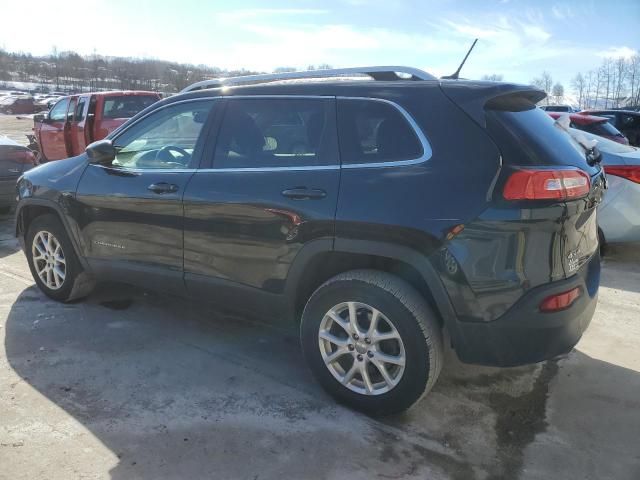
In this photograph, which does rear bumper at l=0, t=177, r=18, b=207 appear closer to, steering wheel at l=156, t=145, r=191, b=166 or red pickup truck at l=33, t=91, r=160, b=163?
red pickup truck at l=33, t=91, r=160, b=163

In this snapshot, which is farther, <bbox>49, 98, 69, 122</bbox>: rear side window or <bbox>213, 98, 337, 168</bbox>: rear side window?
<bbox>49, 98, 69, 122</bbox>: rear side window

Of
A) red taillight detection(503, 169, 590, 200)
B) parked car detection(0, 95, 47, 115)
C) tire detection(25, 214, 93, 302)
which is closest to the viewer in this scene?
red taillight detection(503, 169, 590, 200)

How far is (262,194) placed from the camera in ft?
10.3

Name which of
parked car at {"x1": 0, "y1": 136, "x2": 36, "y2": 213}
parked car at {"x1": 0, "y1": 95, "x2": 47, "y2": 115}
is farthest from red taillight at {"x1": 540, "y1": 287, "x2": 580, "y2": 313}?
parked car at {"x1": 0, "y1": 95, "x2": 47, "y2": 115}

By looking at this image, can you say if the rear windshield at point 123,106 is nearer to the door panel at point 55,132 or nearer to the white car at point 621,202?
Result: the door panel at point 55,132

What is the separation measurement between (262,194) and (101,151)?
1466mm

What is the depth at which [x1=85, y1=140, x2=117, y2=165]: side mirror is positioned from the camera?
3881mm

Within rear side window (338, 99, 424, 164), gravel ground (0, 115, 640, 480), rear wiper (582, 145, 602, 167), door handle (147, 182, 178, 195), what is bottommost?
gravel ground (0, 115, 640, 480)

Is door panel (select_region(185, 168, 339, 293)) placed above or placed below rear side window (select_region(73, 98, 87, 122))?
below

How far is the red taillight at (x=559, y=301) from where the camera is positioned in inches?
102

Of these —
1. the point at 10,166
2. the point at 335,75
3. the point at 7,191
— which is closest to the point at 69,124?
the point at 10,166

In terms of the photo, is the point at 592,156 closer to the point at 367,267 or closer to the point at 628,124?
the point at 367,267

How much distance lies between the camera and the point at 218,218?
3344 millimetres

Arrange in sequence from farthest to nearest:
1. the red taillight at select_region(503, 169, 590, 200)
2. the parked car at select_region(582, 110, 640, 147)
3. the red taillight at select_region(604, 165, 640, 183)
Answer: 1. the parked car at select_region(582, 110, 640, 147)
2. the red taillight at select_region(604, 165, 640, 183)
3. the red taillight at select_region(503, 169, 590, 200)
